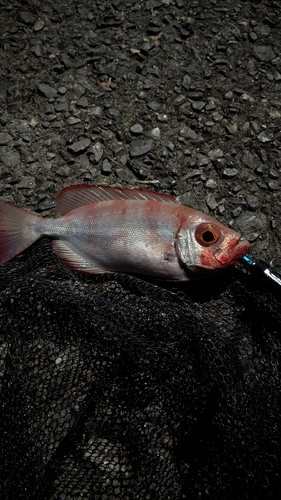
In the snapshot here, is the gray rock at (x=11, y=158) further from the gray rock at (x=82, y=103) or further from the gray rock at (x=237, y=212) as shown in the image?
the gray rock at (x=237, y=212)

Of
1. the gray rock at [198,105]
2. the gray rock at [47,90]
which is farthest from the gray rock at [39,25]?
the gray rock at [198,105]

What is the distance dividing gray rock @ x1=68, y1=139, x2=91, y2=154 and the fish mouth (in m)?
1.23

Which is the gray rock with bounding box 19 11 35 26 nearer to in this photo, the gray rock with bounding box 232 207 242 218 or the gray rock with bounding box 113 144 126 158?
the gray rock with bounding box 113 144 126 158

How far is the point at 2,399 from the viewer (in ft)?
8.01

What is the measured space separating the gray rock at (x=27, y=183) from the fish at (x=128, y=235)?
0.40 metres

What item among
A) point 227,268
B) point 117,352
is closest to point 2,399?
point 117,352

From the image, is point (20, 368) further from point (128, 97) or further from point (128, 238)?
point (128, 97)

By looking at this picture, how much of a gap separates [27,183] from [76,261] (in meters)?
0.74

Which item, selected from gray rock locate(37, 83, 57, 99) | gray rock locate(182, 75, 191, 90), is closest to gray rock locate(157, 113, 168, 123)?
gray rock locate(182, 75, 191, 90)

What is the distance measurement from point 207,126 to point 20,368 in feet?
6.14

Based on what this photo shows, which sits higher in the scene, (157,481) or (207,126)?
(207,126)

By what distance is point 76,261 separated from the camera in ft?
9.18

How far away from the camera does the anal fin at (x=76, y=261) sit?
2.79 m

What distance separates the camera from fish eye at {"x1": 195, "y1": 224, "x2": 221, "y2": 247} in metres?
2.59
